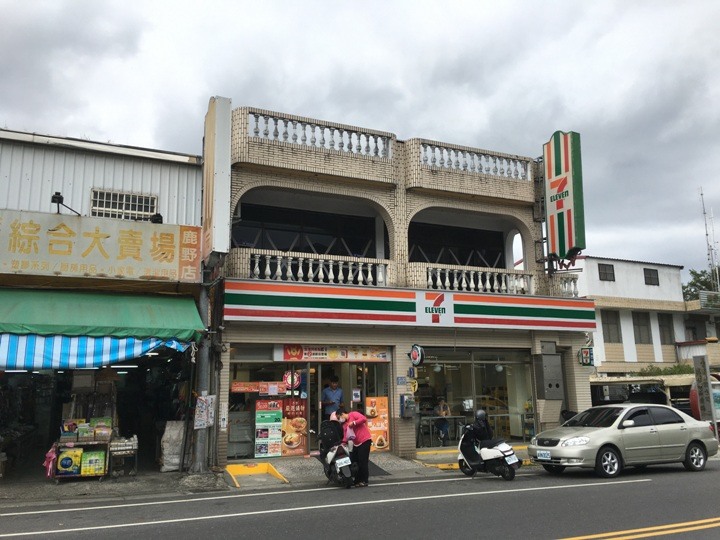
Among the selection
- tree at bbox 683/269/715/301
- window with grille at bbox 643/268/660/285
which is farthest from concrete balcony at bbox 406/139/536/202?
tree at bbox 683/269/715/301

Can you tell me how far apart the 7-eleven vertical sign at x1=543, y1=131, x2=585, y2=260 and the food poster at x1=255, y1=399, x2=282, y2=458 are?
29.4 ft

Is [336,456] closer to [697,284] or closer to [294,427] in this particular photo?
[294,427]

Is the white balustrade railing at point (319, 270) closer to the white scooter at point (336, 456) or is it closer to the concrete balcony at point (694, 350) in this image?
the white scooter at point (336, 456)

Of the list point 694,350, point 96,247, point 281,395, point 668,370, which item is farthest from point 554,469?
point 694,350

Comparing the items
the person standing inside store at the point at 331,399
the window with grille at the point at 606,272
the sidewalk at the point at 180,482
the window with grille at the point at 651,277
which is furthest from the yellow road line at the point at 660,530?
the window with grille at the point at 651,277

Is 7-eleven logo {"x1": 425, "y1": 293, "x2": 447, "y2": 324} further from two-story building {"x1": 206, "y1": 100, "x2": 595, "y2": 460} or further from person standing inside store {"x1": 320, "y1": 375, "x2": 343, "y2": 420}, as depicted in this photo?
person standing inside store {"x1": 320, "y1": 375, "x2": 343, "y2": 420}

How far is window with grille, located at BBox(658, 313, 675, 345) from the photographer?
31516 mm

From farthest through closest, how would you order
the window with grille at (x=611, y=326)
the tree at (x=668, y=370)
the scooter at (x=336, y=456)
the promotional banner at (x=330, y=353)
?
the window with grille at (x=611, y=326), the tree at (x=668, y=370), the promotional banner at (x=330, y=353), the scooter at (x=336, y=456)

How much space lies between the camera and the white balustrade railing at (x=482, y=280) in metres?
16.4

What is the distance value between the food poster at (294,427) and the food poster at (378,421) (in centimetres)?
174

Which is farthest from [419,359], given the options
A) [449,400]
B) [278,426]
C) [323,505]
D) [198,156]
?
[198,156]

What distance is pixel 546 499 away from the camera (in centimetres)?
938

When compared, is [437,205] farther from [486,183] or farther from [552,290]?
[552,290]

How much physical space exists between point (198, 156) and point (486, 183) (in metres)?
7.94
